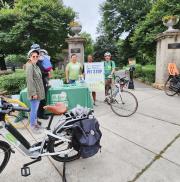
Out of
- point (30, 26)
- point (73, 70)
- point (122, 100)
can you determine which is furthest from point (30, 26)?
point (122, 100)

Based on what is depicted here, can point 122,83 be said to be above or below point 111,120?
above

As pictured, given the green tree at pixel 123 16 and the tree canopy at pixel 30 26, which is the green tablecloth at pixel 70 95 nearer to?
the tree canopy at pixel 30 26

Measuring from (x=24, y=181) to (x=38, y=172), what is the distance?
0.79 ft

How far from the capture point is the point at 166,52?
324 inches

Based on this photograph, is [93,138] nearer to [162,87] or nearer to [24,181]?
[24,181]

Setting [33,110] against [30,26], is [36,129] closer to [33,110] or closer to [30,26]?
[33,110]

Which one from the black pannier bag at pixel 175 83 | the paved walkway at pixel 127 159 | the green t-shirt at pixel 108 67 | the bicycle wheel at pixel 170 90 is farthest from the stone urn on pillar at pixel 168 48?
the paved walkway at pixel 127 159

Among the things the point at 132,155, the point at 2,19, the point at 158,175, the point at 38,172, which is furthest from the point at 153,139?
the point at 2,19

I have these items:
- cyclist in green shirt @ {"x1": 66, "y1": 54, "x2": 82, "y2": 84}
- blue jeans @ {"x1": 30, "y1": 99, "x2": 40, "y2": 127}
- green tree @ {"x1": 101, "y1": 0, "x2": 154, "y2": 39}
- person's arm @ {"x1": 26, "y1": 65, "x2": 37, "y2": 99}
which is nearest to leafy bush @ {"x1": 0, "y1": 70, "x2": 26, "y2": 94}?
cyclist in green shirt @ {"x1": 66, "y1": 54, "x2": 82, "y2": 84}

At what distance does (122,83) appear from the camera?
504 cm

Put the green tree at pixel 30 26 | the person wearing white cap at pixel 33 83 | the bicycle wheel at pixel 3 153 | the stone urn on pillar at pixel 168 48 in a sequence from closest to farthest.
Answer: the bicycle wheel at pixel 3 153
the person wearing white cap at pixel 33 83
the stone urn on pillar at pixel 168 48
the green tree at pixel 30 26

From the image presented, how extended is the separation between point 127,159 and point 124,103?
2.08m

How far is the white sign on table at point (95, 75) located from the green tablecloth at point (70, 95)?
71 cm

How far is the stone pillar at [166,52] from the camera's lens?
7922mm
